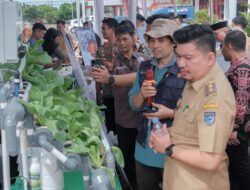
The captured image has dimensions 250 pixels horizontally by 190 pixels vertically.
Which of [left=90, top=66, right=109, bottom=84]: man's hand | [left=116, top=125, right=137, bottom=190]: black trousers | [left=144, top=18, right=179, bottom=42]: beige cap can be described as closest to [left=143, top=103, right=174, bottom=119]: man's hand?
[left=144, top=18, right=179, bottom=42]: beige cap

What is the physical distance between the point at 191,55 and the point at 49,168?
775 mm

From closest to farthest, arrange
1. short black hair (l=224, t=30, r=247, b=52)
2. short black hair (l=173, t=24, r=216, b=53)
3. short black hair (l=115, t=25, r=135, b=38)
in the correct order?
short black hair (l=173, t=24, r=216, b=53) → short black hair (l=224, t=30, r=247, b=52) → short black hair (l=115, t=25, r=135, b=38)

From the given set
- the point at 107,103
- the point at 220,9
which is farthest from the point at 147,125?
the point at 220,9

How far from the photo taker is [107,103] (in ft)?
14.6

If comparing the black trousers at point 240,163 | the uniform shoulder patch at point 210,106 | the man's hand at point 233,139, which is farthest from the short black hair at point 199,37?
the black trousers at point 240,163

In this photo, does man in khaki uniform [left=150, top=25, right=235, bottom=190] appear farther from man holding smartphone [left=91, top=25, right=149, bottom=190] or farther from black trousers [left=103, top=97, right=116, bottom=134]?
black trousers [left=103, top=97, right=116, bottom=134]

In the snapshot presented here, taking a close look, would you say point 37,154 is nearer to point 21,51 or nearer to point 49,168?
point 49,168

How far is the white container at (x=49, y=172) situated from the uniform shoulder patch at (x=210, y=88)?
27.8 inches

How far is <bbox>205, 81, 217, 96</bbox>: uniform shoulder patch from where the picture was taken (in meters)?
1.78

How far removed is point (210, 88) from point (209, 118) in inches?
5.7

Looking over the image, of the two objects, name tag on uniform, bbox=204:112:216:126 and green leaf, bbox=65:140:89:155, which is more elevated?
name tag on uniform, bbox=204:112:216:126

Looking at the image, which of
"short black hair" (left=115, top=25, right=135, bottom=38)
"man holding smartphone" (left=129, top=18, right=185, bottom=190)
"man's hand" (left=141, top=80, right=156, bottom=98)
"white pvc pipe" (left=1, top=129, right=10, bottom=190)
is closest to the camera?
"white pvc pipe" (left=1, top=129, right=10, bottom=190)

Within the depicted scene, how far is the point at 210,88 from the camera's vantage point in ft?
5.90

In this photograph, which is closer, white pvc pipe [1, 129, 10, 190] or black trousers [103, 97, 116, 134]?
white pvc pipe [1, 129, 10, 190]
